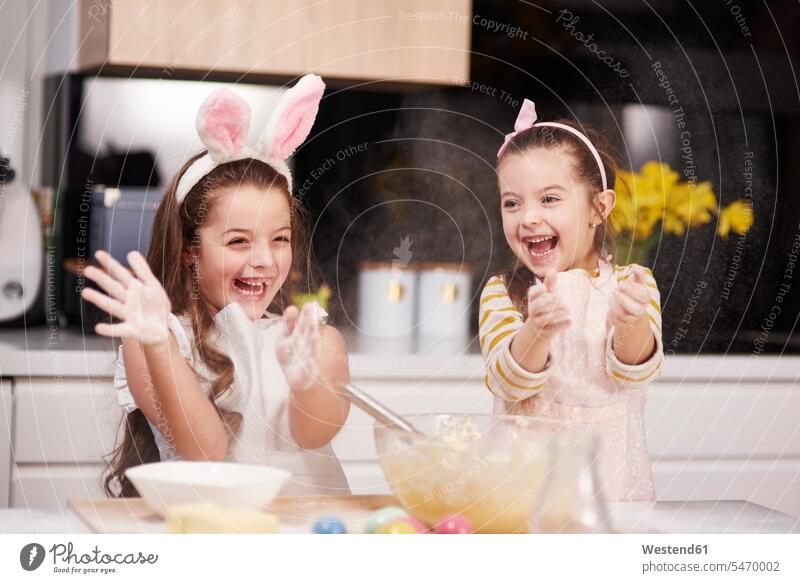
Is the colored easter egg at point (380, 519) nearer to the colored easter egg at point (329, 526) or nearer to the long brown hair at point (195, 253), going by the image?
the colored easter egg at point (329, 526)

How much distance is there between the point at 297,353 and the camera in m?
0.76

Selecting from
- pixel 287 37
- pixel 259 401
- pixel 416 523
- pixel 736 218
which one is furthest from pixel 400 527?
pixel 287 37

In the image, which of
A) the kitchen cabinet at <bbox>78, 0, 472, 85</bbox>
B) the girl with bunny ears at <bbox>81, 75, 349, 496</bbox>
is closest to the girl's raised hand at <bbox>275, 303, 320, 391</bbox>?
the girl with bunny ears at <bbox>81, 75, 349, 496</bbox>

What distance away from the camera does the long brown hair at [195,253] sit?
2.48 ft

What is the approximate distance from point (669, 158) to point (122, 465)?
0.60 m

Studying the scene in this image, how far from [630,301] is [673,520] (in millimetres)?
188

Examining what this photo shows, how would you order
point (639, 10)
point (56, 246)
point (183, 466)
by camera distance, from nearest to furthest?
point (183, 466) < point (639, 10) < point (56, 246)

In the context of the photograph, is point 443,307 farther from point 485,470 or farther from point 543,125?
point 485,470
